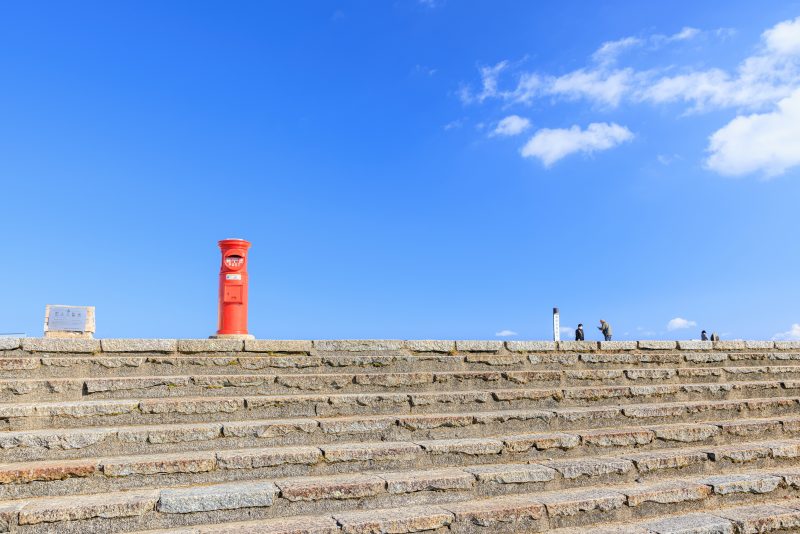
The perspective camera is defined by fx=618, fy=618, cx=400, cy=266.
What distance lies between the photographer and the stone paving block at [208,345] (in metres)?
5.48

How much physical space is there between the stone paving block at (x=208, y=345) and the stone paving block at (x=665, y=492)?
338cm

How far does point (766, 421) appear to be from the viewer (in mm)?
5887

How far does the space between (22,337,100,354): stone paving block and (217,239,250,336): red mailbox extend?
2854mm

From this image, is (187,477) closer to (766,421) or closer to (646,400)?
(646,400)

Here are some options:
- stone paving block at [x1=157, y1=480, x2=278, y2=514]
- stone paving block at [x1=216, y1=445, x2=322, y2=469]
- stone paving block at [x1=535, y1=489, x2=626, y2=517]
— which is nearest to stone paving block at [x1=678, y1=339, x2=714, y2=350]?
stone paving block at [x1=535, y1=489, x2=626, y2=517]

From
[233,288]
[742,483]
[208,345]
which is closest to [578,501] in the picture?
[742,483]

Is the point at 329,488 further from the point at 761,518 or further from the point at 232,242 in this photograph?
the point at 232,242

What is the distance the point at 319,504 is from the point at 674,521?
8.05 feet

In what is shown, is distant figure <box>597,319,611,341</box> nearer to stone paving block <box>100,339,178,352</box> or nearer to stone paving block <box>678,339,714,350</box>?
stone paving block <box>678,339,714,350</box>

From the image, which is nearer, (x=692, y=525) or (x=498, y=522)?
(x=498, y=522)

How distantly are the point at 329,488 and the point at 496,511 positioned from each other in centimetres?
108

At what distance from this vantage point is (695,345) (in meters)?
7.29

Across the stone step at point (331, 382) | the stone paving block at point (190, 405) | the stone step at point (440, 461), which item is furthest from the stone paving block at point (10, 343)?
the stone step at point (440, 461)

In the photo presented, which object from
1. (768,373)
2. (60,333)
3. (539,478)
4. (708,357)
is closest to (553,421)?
(539,478)
